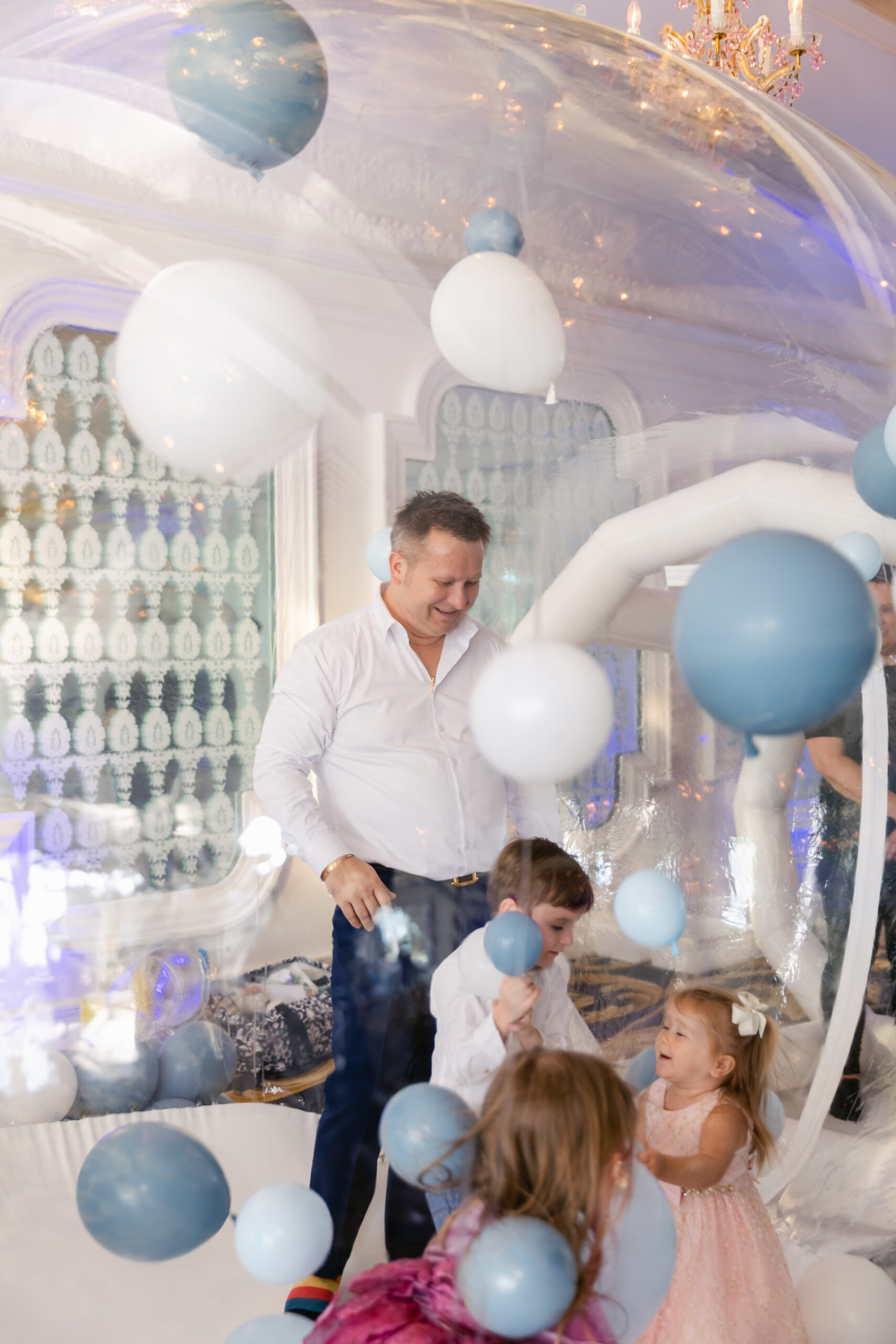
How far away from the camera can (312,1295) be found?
28.8 inches

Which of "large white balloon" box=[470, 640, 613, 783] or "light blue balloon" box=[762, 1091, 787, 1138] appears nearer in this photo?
"large white balloon" box=[470, 640, 613, 783]

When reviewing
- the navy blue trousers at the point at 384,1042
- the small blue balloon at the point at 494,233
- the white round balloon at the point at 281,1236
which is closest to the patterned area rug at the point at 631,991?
the navy blue trousers at the point at 384,1042

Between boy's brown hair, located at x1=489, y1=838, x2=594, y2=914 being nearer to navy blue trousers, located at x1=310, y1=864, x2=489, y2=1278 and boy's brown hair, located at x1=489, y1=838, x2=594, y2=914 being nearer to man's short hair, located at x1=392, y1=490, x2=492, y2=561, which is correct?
navy blue trousers, located at x1=310, y1=864, x2=489, y2=1278

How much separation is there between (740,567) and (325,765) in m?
0.35

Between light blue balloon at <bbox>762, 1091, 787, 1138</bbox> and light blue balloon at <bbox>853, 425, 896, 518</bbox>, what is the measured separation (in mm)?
598

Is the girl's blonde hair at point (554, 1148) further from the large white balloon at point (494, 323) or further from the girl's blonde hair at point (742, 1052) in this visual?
the large white balloon at point (494, 323)

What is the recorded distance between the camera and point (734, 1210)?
105 centimetres

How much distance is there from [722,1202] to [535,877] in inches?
21.6

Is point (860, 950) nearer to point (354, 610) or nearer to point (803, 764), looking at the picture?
point (803, 764)

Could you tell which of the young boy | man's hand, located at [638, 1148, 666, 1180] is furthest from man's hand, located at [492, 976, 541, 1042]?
man's hand, located at [638, 1148, 666, 1180]

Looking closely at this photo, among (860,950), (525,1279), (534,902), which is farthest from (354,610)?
(860,950)

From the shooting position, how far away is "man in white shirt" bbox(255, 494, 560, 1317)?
728 millimetres

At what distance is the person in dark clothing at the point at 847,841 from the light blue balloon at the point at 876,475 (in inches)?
2.8

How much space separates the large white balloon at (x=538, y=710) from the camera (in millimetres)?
667
